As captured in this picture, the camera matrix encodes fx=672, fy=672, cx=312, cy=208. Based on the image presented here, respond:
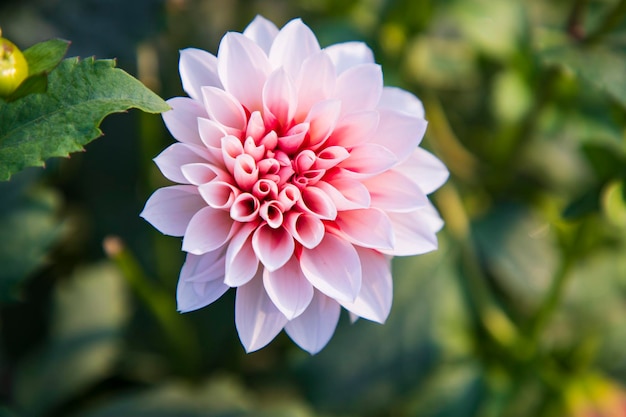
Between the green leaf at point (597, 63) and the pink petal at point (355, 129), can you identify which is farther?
the green leaf at point (597, 63)

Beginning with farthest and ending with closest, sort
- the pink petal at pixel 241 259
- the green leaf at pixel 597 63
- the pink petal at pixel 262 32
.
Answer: the green leaf at pixel 597 63 < the pink petal at pixel 262 32 < the pink petal at pixel 241 259

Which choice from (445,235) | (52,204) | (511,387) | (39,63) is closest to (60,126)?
(39,63)

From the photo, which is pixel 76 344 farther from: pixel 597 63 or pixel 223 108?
pixel 597 63

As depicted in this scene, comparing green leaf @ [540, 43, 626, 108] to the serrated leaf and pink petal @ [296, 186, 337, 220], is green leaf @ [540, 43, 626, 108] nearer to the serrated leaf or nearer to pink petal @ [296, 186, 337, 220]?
pink petal @ [296, 186, 337, 220]

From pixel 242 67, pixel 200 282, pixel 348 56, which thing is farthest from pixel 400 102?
pixel 200 282

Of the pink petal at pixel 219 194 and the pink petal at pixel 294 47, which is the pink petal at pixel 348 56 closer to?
the pink petal at pixel 294 47

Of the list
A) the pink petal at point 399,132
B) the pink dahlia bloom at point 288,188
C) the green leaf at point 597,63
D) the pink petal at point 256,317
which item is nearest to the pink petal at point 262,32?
the pink dahlia bloom at point 288,188

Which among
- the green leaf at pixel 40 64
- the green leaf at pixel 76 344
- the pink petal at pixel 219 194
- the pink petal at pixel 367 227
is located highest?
the green leaf at pixel 40 64
